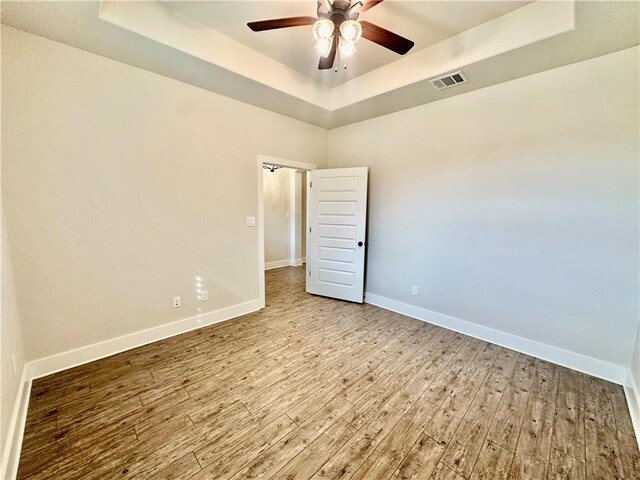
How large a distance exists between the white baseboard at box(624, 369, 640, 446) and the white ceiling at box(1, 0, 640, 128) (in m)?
2.76

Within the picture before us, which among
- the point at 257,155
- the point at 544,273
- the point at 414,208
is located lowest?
the point at 544,273

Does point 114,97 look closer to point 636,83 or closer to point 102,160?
point 102,160

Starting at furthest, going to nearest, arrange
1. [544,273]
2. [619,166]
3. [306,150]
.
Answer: [306,150] < [544,273] < [619,166]

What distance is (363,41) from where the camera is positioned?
2.66 m

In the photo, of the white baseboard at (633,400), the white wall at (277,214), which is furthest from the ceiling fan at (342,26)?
the white wall at (277,214)

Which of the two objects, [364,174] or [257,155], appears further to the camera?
[364,174]

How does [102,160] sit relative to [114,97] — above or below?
below

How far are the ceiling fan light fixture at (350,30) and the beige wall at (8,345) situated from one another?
2.86m

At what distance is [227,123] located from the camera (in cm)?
327

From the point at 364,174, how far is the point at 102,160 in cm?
304

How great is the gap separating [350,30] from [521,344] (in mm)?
3385

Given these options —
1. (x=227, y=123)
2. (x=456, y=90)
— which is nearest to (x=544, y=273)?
(x=456, y=90)

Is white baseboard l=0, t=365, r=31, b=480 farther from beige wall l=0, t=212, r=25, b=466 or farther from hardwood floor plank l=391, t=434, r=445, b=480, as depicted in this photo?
hardwood floor plank l=391, t=434, r=445, b=480

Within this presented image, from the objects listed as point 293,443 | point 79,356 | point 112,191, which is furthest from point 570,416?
point 112,191
